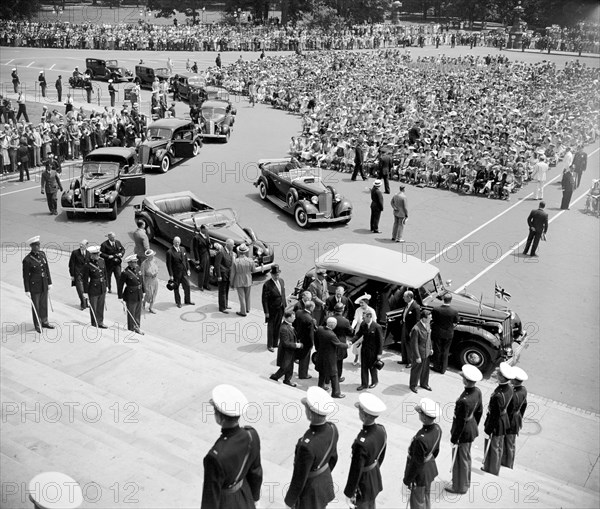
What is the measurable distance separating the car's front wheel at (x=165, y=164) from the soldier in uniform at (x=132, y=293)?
12098 millimetres

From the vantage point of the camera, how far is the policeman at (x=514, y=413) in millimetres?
7934

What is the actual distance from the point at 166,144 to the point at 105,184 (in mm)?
5284

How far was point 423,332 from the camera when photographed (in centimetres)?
997

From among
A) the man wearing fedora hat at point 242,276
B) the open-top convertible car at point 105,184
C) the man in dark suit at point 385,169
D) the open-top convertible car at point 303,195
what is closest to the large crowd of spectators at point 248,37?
the open-top convertible car at point 105,184

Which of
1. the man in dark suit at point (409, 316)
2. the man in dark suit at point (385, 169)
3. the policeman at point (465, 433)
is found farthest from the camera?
the man in dark suit at point (385, 169)

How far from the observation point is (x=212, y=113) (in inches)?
1196

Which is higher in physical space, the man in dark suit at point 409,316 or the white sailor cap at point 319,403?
the white sailor cap at point 319,403

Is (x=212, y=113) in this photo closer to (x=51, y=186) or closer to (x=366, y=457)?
(x=51, y=186)

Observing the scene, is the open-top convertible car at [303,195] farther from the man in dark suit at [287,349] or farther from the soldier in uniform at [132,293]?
the man in dark suit at [287,349]

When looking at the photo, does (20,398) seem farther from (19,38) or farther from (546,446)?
(19,38)

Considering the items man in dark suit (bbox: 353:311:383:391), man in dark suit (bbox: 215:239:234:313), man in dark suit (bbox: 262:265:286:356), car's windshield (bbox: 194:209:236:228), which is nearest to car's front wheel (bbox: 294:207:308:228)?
car's windshield (bbox: 194:209:236:228)

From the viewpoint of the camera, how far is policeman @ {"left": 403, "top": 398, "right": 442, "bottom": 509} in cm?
647

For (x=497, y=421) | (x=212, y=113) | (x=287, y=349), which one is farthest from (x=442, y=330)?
(x=212, y=113)

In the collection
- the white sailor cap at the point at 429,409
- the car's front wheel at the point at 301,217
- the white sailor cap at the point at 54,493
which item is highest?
the white sailor cap at the point at 54,493
